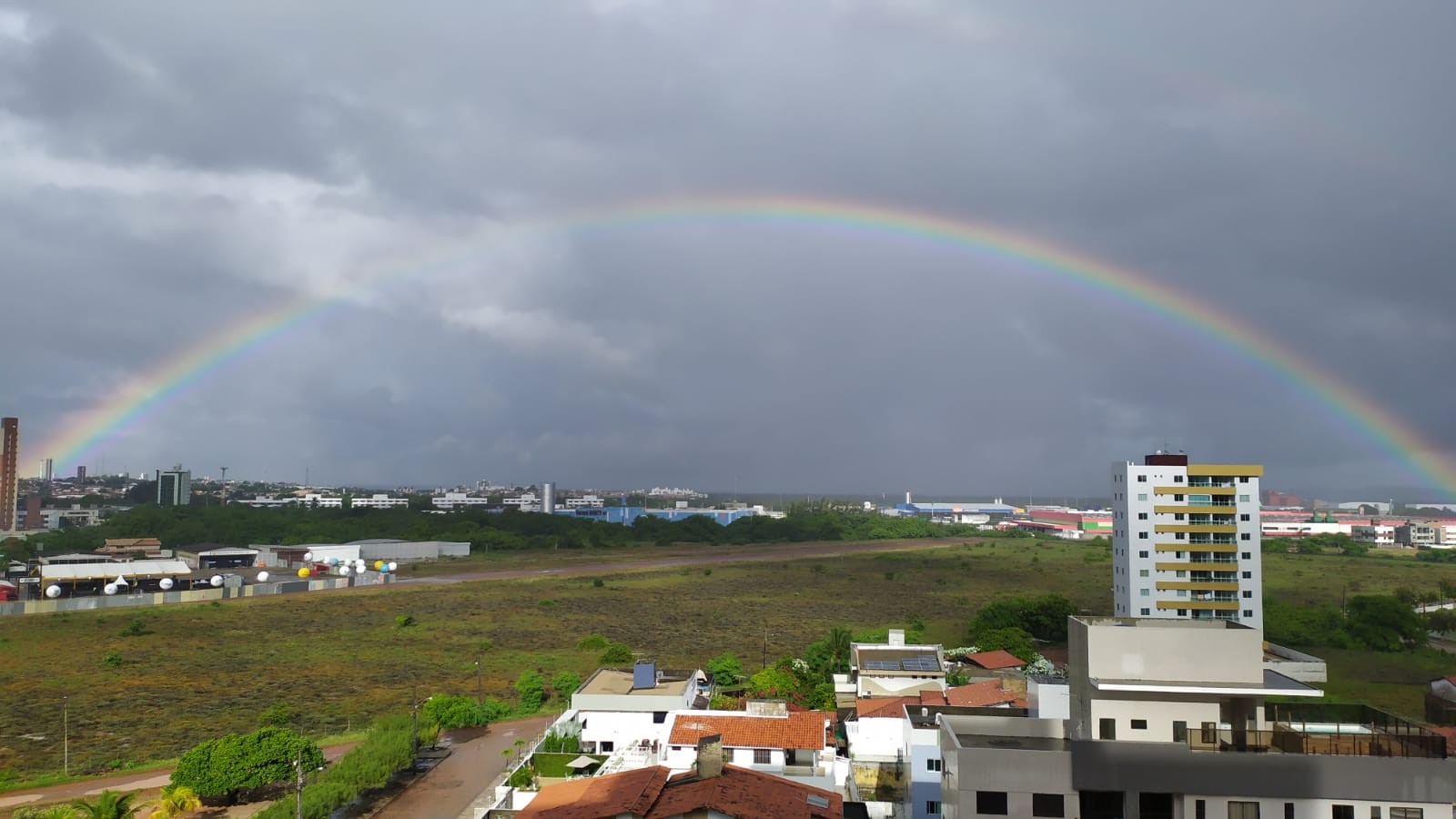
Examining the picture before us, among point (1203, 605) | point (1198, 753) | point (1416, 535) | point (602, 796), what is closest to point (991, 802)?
point (1198, 753)

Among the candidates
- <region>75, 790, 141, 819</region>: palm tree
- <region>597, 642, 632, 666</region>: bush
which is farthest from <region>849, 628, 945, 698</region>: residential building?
<region>75, 790, 141, 819</region>: palm tree

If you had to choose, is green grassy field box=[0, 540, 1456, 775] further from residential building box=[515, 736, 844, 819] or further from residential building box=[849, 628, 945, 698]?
residential building box=[515, 736, 844, 819]

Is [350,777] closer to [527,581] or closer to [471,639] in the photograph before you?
[471,639]

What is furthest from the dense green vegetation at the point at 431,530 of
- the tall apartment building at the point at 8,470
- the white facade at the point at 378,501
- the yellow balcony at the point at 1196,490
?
the yellow balcony at the point at 1196,490

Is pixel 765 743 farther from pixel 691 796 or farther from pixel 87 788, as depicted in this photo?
pixel 87 788

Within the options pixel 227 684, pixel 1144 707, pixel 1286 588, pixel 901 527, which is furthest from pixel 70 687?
pixel 901 527
